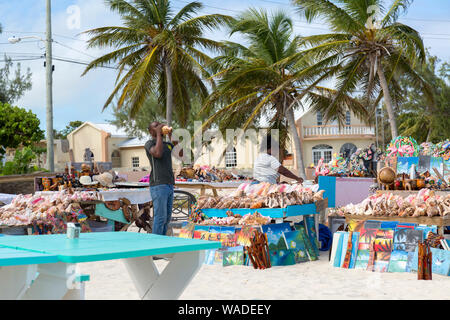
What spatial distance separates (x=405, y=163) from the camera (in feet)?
33.7

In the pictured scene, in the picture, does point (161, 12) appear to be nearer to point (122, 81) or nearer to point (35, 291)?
point (122, 81)

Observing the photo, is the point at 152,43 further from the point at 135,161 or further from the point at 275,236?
the point at 135,161

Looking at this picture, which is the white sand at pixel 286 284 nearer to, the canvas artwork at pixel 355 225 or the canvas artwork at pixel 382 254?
the canvas artwork at pixel 382 254

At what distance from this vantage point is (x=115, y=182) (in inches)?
393

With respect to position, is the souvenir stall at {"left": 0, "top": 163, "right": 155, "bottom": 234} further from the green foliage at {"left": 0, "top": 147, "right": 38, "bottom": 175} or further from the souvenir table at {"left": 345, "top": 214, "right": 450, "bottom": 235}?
the green foliage at {"left": 0, "top": 147, "right": 38, "bottom": 175}

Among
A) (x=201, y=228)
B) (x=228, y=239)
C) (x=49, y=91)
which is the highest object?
(x=49, y=91)

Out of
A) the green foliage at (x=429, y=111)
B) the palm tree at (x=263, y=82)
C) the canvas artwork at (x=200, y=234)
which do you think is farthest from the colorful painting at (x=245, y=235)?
the green foliage at (x=429, y=111)

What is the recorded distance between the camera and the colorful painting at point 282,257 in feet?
22.4

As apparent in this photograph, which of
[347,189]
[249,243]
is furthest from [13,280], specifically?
[347,189]

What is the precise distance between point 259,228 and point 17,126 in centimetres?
1272

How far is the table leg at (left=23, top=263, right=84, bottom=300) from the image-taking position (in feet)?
9.00

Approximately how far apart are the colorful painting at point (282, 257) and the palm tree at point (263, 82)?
1316 centimetres

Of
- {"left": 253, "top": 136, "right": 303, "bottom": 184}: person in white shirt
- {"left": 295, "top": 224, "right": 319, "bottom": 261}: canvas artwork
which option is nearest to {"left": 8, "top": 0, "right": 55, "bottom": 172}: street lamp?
{"left": 253, "top": 136, "right": 303, "bottom": 184}: person in white shirt

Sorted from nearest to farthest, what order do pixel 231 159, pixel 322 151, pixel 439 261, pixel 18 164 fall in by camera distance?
1. pixel 439 261
2. pixel 18 164
3. pixel 322 151
4. pixel 231 159
